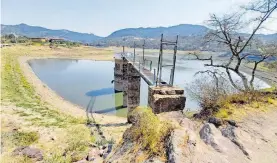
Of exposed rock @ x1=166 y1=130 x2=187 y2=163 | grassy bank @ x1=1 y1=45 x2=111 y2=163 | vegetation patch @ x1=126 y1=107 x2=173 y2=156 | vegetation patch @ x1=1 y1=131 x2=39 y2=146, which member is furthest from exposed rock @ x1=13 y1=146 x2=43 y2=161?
exposed rock @ x1=166 y1=130 x2=187 y2=163

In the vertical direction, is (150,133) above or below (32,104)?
above

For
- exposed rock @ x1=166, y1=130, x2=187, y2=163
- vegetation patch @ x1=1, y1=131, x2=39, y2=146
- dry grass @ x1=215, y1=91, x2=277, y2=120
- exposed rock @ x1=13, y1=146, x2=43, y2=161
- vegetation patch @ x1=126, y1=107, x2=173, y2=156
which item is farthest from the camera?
vegetation patch @ x1=1, y1=131, x2=39, y2=146

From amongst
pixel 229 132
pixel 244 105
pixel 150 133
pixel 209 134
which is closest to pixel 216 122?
pixel 229 132

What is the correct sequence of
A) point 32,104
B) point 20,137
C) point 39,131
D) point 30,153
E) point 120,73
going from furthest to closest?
point 120,73, point 32,104, point 39,131, point 20,137, point 30,153

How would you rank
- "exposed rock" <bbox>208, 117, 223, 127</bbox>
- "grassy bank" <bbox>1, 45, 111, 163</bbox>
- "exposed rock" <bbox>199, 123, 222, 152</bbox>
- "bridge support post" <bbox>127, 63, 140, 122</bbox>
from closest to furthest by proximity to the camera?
1. "exposed rock" <bbox>199, 123, 222, 152</bbox>
2. "exposed rock" <bbox>208, 117, 223, 127</bbox>
3. "grassy bank" <bbox>1, 45, 111, 163</bbox>
4. "bridge support post" <bbox>127, 63, 140, 122</bbox>

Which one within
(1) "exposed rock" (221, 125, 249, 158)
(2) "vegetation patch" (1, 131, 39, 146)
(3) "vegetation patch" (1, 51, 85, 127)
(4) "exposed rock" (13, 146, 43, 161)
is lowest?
(3) "vegetation patch" (1, 51, 85, 127)

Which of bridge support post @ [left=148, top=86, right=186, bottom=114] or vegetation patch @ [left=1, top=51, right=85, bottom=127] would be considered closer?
bridge support post @ [left=148, top=86, right=186, bottom=114]

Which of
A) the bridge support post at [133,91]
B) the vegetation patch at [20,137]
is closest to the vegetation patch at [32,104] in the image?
the vegetation patch at [20,137]

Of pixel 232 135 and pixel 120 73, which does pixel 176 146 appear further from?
pixel 120 73

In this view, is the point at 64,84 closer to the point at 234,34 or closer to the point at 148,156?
the point at 234,34

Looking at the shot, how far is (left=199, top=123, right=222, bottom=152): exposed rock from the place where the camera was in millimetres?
5638

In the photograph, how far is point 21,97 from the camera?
85.5 feet

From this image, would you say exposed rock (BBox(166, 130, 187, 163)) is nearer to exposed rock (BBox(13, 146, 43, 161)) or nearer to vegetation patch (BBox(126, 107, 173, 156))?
vegetation patch (BBox(126, 107, 173, 156))

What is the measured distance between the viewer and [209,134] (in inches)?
238
